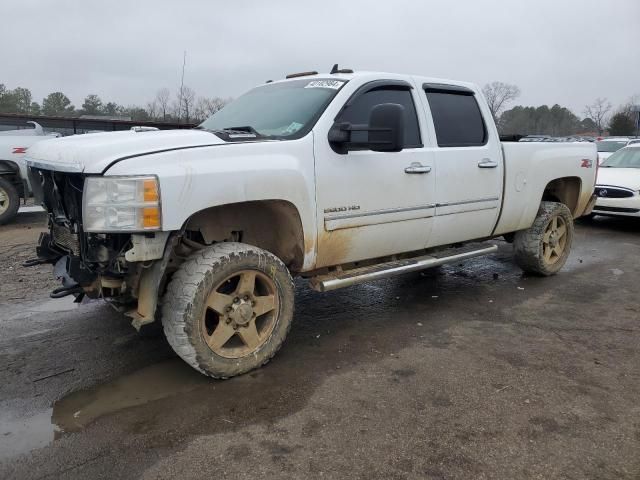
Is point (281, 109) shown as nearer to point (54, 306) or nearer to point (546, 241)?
point (54, 306)

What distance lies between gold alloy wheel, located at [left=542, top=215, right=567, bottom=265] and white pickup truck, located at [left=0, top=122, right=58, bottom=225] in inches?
319

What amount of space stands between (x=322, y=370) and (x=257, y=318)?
0.57 m

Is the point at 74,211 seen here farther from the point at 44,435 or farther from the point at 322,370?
the point at 322,370

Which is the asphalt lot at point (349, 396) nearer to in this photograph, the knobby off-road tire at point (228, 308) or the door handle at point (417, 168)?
the knobby off-road tire at point (228, 308)

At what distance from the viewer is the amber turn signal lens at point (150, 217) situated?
294cm

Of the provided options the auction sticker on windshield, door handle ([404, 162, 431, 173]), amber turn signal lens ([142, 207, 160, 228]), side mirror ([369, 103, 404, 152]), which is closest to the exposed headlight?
amber turn signal lens ([142, 207, 160, 228])

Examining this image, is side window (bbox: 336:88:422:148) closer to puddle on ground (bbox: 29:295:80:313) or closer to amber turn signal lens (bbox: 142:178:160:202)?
amber turn signal lens (bbox: 142:178:160:202)

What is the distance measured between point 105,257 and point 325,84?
2100 mm

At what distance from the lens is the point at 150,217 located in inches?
116

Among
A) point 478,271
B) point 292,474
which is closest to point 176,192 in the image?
point 292,474

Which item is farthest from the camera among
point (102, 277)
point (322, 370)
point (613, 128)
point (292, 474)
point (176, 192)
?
point (613, 128)

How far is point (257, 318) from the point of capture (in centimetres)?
368

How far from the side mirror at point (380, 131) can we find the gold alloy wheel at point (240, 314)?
1120mm

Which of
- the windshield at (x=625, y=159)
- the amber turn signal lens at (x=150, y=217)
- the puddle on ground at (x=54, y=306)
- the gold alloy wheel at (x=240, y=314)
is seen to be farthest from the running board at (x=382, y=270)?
the windshield at (x=625, y=159)
